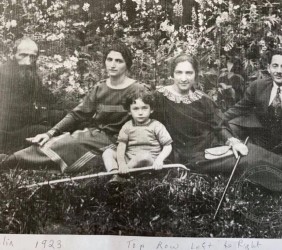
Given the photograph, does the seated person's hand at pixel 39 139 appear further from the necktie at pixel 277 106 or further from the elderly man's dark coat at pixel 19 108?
the necktie at pixel 277 106

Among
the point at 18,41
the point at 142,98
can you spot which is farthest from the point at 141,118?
the point at 18,41

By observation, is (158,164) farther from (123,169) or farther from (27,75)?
(27,75)

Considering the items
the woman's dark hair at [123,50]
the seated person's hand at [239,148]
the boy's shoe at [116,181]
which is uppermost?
the woman's dark hair at [123,50]

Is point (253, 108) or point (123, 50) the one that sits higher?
point (123, 50)

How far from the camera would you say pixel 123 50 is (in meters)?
0.85

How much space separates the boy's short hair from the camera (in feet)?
2.77

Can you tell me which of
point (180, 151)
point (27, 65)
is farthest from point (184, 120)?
point (27, 65)

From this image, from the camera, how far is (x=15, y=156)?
0.83 m

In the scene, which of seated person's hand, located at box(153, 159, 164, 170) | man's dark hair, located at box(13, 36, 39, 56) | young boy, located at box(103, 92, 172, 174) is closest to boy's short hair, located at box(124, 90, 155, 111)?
young boy, located at box(103, 92, 172, 174)

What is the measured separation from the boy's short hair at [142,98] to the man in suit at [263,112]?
14 cm

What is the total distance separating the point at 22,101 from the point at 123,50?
0.68 feet

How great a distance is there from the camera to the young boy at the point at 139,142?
32.5 inches

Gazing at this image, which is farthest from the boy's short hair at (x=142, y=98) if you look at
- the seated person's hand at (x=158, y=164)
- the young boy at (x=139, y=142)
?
the seated person's hand at (x=158, y=164)

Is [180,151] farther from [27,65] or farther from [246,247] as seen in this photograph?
[27,65]
